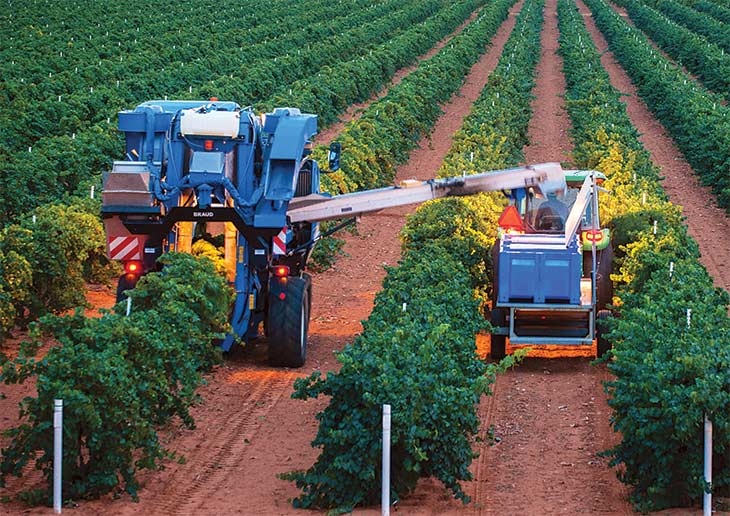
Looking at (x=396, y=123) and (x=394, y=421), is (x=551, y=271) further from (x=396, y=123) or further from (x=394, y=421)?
(x=396, y=123)

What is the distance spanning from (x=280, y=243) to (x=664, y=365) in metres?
6.26

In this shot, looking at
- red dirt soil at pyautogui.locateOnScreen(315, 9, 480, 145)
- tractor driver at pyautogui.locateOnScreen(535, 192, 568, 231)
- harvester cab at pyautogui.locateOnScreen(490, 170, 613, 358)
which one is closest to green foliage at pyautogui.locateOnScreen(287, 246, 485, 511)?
harvester cab at pyautogui.locateOnScreen(490, 170, 613, 358)

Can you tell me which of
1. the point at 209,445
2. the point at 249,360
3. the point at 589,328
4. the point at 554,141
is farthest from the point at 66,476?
the point at 554,141

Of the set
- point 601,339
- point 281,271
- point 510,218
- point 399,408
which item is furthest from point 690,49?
point 399,408

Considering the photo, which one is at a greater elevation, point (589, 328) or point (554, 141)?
point (554, 141)

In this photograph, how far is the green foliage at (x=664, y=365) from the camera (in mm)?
11445

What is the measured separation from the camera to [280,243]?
16922mm

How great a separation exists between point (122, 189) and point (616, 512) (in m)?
7.37

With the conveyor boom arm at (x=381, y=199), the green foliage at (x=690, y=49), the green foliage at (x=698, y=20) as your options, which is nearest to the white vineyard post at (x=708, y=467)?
the conveyor boom arm at (x=381, y=199)

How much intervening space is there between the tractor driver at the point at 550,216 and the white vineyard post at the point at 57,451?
9012mm

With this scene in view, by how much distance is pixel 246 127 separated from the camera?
17.1 m

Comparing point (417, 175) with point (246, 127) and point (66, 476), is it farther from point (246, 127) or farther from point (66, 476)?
point (66, 476)

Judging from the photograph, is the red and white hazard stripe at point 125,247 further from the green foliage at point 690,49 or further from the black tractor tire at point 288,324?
the green foliage at point 690,49

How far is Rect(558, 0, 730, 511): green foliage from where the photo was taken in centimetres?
1145
